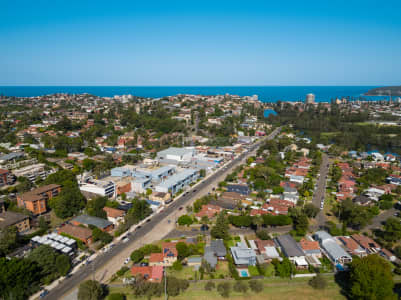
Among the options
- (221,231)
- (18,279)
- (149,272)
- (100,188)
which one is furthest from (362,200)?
(18,279)

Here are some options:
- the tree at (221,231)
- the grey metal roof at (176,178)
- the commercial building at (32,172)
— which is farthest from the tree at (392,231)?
the commercial building at (32,172)

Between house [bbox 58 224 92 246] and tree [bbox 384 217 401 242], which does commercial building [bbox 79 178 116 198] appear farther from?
tree [bbox 384 217 401 242]

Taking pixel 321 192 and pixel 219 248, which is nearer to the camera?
pixel 219 248

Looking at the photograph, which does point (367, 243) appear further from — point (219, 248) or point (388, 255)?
point (219, 248)

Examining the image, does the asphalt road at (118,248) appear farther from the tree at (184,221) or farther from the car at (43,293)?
the tree at (184,221)

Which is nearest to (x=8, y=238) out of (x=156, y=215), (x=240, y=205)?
(x=156, y=215)

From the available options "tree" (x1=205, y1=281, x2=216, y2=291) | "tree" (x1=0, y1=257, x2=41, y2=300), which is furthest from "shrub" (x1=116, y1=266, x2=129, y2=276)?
"tree" (x1=205, y1=281, x2=216, y2=291)
